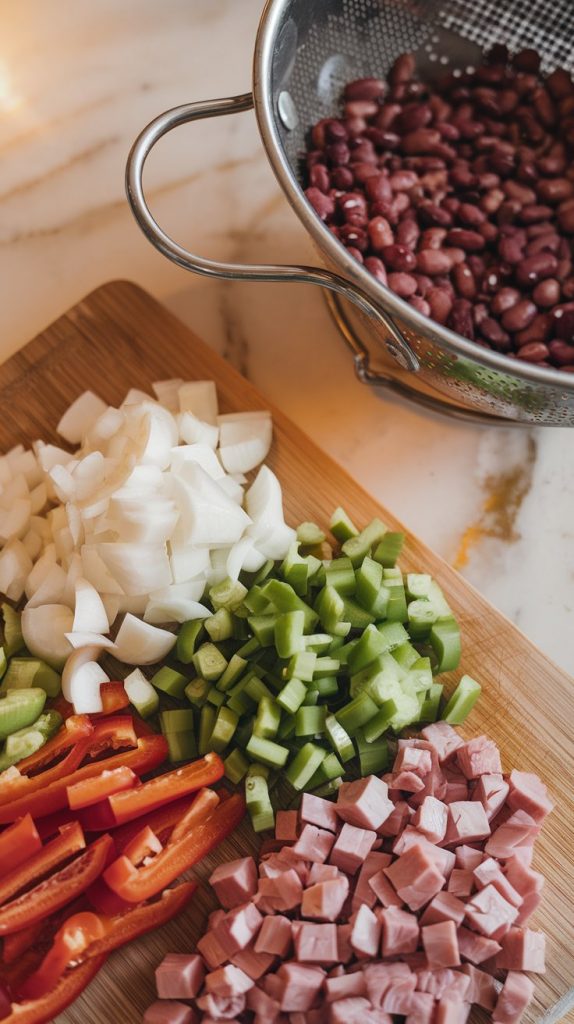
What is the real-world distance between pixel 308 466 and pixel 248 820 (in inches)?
32.6

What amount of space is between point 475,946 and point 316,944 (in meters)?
0.31

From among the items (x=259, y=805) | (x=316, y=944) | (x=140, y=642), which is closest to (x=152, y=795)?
(x=259, y=805)

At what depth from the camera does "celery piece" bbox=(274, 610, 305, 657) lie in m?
1.85

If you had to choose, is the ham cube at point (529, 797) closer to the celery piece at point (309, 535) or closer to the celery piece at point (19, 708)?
the celery piece at point (309, 535)

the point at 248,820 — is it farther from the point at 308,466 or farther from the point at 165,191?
the point at 165,191

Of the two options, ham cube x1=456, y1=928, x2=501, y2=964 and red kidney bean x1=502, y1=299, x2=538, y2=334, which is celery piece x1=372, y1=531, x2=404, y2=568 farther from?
ham cube x1=456, y1=928, x2=501, y2=964

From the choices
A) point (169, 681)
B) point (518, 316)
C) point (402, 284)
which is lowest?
point (169, 681)

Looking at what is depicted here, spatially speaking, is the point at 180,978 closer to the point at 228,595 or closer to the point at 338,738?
the point at 338,738

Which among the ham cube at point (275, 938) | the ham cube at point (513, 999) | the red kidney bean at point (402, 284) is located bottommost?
the ham cube at point (513, 999)

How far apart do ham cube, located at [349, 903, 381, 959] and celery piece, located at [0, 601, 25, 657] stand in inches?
37.0

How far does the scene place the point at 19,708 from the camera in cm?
188

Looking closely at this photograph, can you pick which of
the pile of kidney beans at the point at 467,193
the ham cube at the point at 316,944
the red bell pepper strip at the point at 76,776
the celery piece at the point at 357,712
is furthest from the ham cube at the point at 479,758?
the pile of kidney beans at the point at 467,193

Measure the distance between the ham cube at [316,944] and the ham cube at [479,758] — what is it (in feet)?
1.38

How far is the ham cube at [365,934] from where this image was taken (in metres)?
1.66
